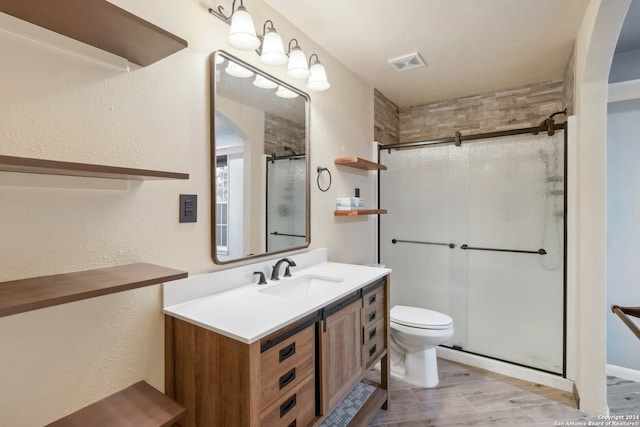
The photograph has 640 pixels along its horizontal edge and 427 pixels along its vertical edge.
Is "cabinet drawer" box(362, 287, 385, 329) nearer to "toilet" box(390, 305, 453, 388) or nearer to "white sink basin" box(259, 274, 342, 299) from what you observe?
"white sink basin" box(259, 274, 342, 299)

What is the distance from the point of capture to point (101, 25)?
910 millimetres

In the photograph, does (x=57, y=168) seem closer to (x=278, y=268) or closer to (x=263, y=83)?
(x=278, y=268)

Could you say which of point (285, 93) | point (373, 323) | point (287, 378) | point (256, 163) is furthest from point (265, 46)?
A: point (373, 323)

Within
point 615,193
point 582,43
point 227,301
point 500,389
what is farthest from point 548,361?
point 227,301

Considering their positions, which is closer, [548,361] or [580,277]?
[580,277]

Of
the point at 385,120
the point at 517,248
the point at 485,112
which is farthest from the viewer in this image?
the point at 385,120

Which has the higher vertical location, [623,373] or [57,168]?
[57,168]

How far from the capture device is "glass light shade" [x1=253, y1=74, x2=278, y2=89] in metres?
1.68

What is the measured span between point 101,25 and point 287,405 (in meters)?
1.42

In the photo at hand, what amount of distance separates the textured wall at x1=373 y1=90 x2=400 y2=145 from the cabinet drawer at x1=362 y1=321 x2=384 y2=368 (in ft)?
5.98

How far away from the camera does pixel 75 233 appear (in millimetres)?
1002

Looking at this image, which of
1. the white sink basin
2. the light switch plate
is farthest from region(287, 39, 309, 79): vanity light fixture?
the white sink basin

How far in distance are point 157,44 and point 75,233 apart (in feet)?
2.25

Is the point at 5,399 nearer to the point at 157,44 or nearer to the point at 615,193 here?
the point at 157,44
